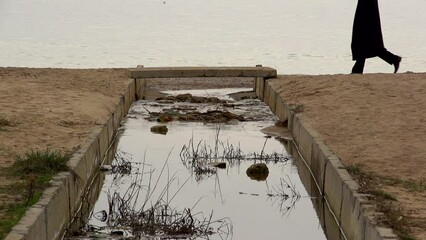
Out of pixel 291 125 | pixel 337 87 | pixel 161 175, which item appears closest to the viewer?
pixel 161 175

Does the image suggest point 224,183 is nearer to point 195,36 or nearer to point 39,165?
point 39,165

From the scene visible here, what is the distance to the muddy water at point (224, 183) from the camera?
9117 millimetres

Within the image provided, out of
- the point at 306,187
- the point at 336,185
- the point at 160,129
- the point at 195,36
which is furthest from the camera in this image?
the point at 195,36

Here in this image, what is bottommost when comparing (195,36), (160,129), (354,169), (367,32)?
(195,36)

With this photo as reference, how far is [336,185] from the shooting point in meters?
9.16

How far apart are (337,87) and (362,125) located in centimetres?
328

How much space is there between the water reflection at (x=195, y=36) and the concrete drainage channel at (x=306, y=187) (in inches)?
532

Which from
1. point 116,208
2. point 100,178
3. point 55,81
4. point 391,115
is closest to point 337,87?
point 391,115

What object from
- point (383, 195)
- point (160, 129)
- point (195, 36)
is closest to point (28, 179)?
point (383, 195)

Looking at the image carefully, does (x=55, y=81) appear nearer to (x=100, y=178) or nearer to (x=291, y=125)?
(x=291, y=125)

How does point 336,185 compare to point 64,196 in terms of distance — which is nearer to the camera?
point 64,196

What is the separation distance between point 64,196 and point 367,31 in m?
9.90

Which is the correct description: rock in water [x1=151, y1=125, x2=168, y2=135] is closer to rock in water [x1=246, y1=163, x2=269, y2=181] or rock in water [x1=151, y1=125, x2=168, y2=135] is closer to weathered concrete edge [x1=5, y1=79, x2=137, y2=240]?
weathered concrete edge [x1=5, y1=79, x2=137, y2=240]

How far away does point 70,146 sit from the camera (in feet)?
33.4
